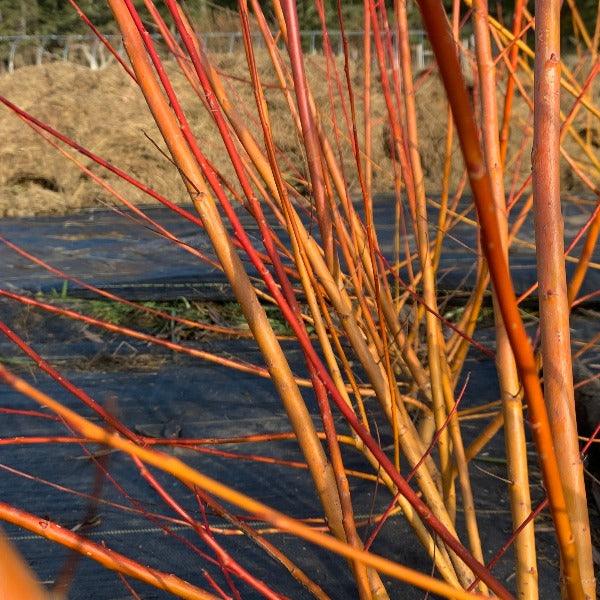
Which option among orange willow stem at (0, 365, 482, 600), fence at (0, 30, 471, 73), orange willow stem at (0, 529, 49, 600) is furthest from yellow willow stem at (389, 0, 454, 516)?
fence at (0, 30, 471, 73)

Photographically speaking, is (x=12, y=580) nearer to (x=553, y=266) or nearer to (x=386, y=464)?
(x=386, y=464)

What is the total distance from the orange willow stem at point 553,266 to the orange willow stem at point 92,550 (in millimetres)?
277

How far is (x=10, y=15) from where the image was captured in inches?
597

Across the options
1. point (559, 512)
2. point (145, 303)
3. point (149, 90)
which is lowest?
point (145, 303)

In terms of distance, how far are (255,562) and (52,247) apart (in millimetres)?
2974

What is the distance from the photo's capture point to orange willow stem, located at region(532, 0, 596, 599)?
0.64m

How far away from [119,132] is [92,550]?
6.93 metres

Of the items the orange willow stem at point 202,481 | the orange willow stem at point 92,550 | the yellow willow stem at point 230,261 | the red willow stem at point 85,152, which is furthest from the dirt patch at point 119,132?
the orange willow stem at point 202,481

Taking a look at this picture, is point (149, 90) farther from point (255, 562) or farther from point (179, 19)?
point (255, 562)

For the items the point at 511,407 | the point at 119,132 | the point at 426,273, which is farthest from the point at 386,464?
the point at 119,132

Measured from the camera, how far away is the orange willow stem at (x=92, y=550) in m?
0.54

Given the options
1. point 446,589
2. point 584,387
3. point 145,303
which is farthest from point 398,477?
point 145,303

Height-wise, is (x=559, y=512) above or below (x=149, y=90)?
below

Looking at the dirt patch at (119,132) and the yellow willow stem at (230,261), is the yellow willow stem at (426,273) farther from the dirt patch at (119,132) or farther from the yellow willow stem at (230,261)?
the dirt patch at (119,132)
